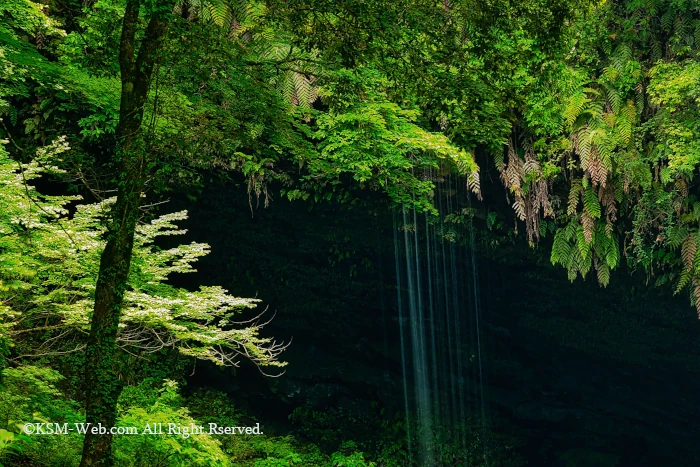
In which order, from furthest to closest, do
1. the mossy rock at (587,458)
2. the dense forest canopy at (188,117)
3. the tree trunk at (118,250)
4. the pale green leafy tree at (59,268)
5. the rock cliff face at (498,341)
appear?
the rock cliff face at (498,341) → the mossy rock at (587,458) → the pale green leafy tree at (59,268) → the dense forest canopy at (188,117) → the tree trunk at (118,250)

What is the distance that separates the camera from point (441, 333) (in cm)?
1444

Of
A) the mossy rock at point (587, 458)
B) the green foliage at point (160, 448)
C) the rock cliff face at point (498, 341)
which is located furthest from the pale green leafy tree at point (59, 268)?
the mossy rock at point (587, 458)

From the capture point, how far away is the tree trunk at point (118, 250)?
3.48 meters

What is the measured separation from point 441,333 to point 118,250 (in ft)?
38.3

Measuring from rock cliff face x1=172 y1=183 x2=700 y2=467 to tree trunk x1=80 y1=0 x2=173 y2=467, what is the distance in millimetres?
9845

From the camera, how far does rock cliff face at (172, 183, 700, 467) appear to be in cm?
1341

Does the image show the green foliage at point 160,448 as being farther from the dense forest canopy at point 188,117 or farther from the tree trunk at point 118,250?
the tree trunk at point 118,250

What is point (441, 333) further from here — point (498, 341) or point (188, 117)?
point (188, 117)

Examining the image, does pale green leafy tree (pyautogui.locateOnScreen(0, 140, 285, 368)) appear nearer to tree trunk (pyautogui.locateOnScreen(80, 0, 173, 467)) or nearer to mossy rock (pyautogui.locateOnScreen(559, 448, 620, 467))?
tree trunk (pyautogui.locateOnScreen(80, 0, 173, 467))

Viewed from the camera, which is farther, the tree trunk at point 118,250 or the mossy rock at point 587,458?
the mossy rock at point 587,458

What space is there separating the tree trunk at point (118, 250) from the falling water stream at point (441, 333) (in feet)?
31.9

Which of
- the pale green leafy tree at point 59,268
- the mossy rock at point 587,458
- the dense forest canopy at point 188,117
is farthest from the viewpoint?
the mossy rock at point 587,458

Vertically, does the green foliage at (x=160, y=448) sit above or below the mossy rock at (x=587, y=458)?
above

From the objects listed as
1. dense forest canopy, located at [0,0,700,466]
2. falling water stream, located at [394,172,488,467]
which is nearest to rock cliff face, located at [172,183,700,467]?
falling water stream, located at [394,172,488,467]
